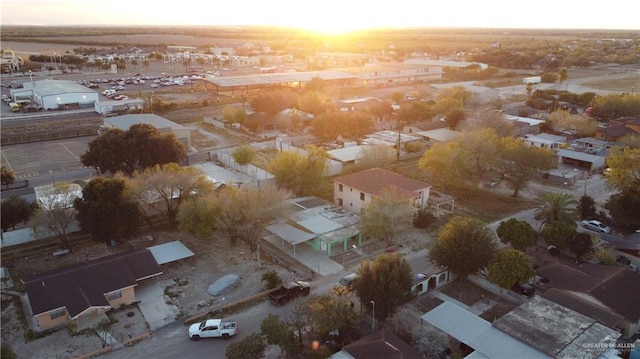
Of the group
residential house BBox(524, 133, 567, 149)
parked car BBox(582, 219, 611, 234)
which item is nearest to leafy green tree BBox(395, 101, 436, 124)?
residential house BBox(524, 133, 567, 149)

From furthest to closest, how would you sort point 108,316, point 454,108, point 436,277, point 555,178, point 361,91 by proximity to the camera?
point 361,91, point 454,108, point 555,178, point 436,277, point 108,316

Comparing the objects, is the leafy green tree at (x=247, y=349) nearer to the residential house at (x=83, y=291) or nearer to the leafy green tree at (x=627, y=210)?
the residential house at (x=83, y=291)

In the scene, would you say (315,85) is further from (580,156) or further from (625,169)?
(625,169)

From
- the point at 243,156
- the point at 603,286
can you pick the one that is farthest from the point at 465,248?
the point at 243,156

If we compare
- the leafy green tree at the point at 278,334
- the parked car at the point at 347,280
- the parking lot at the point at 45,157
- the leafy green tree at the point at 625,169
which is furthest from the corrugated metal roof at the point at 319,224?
the parking lot at the point at 45,157

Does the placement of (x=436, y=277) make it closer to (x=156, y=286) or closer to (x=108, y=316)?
(x=156, y=286)

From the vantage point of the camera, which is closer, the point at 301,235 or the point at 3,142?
the point at 301,235

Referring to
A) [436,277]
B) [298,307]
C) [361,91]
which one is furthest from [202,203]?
[361,91]
